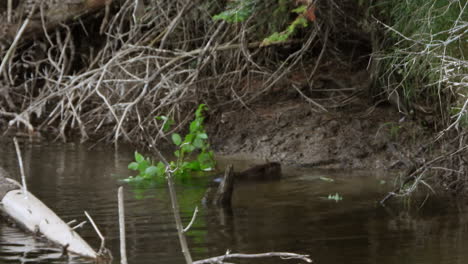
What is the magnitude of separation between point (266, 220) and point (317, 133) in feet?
11.7

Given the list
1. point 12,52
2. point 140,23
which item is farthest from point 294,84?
point 12,52

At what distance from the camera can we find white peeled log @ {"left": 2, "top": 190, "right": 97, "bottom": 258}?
6.01 m

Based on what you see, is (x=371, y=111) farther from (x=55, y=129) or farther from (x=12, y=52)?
(x=12, y=52)

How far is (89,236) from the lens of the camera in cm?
662

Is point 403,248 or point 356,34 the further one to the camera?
point 356,34

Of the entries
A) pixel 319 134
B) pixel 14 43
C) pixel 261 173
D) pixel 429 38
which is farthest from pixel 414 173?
pixel 14 43

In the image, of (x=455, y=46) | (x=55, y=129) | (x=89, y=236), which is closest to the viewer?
(x=89, y=236)

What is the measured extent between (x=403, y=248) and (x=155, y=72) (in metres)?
5.35

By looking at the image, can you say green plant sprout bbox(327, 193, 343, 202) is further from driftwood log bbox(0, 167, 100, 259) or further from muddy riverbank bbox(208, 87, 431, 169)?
driftwood log bbox(0, 167, 100, 259)

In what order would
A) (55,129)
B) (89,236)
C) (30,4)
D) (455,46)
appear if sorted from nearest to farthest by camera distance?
(89,236)
(455,46)
(55,129)
(30,4)

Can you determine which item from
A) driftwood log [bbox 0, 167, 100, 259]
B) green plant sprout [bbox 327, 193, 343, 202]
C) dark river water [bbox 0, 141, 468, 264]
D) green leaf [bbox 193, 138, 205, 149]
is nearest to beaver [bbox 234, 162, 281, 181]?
dark river water [bbox 0, 141, 468, 264]

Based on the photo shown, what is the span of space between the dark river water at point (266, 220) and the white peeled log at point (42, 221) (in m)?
0.09

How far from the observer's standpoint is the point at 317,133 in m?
10.6

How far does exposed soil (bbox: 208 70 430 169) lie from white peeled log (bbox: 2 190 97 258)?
4051mm
